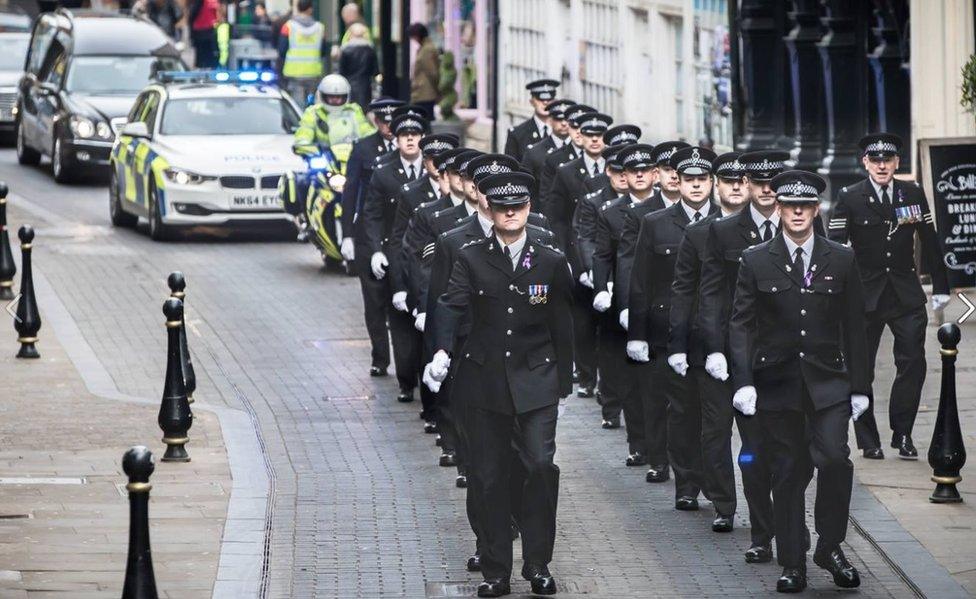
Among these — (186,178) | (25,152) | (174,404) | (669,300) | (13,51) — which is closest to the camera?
(669,300)

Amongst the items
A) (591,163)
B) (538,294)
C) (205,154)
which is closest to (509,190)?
(538,294)

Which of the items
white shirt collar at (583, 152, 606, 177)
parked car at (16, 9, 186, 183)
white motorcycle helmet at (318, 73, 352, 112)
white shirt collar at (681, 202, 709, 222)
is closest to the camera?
white shirt collar at (681, 202, 709, 222)

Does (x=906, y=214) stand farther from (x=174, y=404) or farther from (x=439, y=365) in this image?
(x=174, y=404)

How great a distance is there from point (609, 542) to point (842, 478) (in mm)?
1475

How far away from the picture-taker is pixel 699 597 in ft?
32.9

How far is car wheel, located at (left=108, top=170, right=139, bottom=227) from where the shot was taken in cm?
2633

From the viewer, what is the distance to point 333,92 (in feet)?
71.6

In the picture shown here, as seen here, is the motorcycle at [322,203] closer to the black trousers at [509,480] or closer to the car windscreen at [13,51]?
the black trousers at [509,480]

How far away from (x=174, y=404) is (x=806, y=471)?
4284 mm

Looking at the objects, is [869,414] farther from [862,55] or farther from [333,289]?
[862,55]

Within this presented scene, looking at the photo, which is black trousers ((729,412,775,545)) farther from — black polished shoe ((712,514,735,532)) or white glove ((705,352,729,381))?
black polished shoe ((712,514,735,532))

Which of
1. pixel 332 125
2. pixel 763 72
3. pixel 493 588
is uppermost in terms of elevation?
pixel 763 72

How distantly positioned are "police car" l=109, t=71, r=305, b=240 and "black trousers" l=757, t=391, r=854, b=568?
14.1 m

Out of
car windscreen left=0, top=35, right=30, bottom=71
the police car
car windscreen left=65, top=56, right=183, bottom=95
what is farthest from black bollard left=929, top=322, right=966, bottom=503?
car windscreen left=0, top=35, right=30, bottom=71
